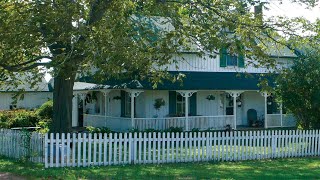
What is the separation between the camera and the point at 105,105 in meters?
29.9

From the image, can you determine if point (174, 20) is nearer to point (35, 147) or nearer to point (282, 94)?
point (35, 147)

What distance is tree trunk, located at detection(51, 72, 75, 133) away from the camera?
59.5 feet

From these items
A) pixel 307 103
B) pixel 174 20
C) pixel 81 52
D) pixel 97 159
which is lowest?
pixel 97 159

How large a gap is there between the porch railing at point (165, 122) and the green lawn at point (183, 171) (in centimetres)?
1039

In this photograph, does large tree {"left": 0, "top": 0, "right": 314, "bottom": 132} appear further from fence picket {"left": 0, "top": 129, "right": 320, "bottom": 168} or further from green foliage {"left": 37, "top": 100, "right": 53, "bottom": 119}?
green foliage {"left": 37, "top": 100, "right": 53, "bottom": 119}

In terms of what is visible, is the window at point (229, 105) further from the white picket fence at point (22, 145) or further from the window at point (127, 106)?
the white picket fence at point (22, 145)

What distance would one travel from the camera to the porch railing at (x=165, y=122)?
26.3 metres

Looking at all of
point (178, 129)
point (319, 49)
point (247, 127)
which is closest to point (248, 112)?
point (247, 127)

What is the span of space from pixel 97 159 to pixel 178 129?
1083cm

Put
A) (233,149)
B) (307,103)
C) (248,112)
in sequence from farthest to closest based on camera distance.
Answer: (248,112), (307,103), (233,149)

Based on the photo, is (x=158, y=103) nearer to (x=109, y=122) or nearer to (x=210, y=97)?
(x=109, y=122)

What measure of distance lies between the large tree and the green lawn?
9.51 ft

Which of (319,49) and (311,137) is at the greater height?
(319,49)

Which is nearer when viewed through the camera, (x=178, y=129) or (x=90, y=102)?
(x=178, y=129)
